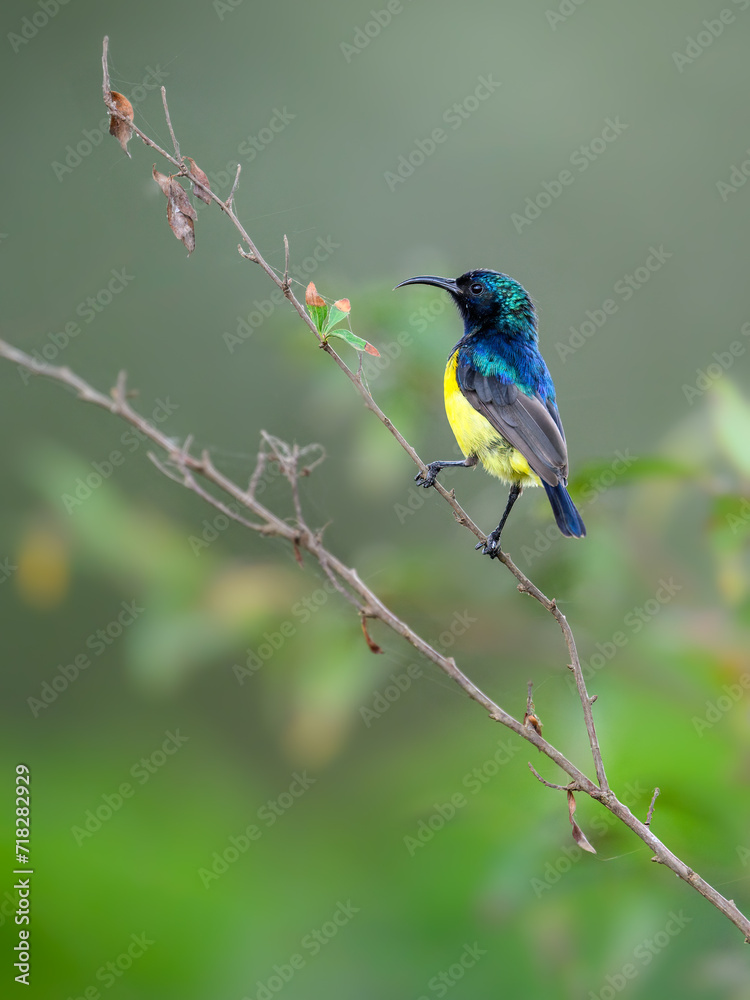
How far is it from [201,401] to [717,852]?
1.01 m

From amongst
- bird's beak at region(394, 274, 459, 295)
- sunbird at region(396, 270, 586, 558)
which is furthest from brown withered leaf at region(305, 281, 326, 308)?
bird's beak at region(394, 274, 459, 295)

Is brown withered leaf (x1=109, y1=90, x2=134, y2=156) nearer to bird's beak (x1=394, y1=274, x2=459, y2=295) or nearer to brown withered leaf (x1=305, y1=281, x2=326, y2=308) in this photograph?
brown withered leaf (x1=305, y1=281, x2=326, y2=308)

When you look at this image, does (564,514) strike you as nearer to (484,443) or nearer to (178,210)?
(484,443)

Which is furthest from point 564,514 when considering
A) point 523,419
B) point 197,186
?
point 197,186

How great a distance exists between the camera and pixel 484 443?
104 cm

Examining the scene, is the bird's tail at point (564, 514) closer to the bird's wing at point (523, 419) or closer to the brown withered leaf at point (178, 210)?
the bird's wing at point (523, 419)

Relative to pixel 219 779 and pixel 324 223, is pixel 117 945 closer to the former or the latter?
pixel 219 779

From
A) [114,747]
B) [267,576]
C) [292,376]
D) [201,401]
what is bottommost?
[114,747]

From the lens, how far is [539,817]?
123cm

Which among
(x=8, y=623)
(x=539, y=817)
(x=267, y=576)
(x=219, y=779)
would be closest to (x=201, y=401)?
(x=267, y=576)

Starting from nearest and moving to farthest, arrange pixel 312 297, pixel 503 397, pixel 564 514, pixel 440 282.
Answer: pixel 312 297 < pixel 564 514 < pixel 503 397 < pixel 440 282

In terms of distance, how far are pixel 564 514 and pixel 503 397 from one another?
0.18 metres

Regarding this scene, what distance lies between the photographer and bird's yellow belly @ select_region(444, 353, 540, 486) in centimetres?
102

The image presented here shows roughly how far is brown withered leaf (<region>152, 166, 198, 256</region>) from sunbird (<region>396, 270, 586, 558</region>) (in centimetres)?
37
